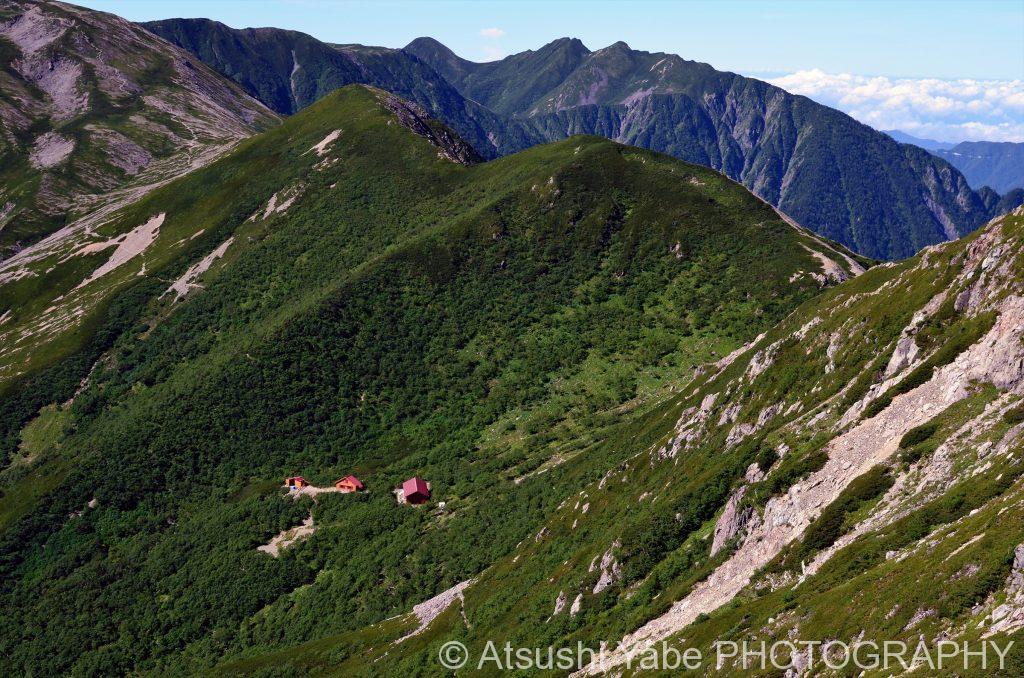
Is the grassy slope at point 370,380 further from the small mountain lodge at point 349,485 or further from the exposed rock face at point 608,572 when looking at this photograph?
the exposed rock face at point 608,572

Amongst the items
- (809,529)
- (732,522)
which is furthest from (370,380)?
(809,529)

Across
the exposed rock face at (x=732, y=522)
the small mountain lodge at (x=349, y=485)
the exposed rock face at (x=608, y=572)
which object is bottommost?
the small mountain lodge at (x=349, y=485)

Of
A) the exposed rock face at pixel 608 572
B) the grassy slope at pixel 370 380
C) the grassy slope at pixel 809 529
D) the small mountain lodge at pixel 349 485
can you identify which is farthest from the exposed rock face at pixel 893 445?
the small mountain lodge at pixel 349 485

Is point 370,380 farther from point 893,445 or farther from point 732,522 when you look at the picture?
point 893,445

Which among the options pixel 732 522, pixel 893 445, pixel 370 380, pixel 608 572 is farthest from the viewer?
pixel 370 380

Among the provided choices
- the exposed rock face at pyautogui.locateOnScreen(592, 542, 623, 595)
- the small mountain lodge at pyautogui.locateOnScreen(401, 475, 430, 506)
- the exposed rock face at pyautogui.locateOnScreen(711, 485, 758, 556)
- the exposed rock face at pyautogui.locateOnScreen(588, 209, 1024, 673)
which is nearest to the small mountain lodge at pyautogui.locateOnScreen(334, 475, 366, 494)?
the small mountain lodge at pyautogui.locateOnScreen(401, 475, 430, 506)

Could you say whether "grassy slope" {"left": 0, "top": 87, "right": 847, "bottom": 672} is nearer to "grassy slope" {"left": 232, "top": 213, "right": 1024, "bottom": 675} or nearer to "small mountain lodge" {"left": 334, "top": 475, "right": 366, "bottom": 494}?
"small mountain lodge" {"left": 334, "top": 475, "right": 366, "bottom": 494}
